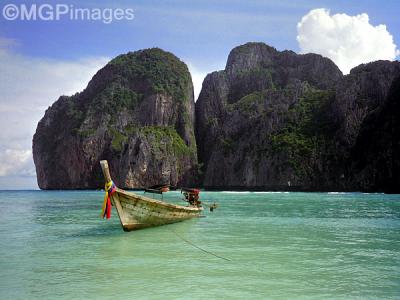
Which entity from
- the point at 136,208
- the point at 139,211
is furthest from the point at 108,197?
the point at 139,211

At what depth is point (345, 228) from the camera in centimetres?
2541

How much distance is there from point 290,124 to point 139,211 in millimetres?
112343

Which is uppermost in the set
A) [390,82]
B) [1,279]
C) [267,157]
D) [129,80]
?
[129,80]

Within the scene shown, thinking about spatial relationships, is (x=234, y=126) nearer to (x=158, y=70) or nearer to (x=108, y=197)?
(x=158, y=70)

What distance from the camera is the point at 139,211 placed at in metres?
22.3

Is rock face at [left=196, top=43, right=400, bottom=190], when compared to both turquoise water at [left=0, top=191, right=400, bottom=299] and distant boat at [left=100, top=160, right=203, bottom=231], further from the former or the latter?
turquoise water at [left=0, top=191, right=400, bottom=299]

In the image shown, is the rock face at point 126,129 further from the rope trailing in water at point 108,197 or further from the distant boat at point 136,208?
the rope trailing in water at point 108,197

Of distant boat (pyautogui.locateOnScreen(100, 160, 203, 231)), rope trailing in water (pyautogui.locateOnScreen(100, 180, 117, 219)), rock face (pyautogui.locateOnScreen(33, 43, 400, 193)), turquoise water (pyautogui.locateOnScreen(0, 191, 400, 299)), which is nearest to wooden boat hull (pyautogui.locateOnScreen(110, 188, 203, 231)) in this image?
distant boat (pyautogui.locateOnScreen(100, 160, 203, 231))

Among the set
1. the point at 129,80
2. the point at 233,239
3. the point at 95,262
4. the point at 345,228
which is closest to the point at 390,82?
the point at 129,80

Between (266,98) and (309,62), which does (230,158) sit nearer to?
(266,98)

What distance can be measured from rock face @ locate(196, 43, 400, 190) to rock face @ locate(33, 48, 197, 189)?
10.5 metres

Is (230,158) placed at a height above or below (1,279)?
above

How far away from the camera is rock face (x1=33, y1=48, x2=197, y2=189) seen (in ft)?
440

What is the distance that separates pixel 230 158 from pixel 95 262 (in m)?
122
